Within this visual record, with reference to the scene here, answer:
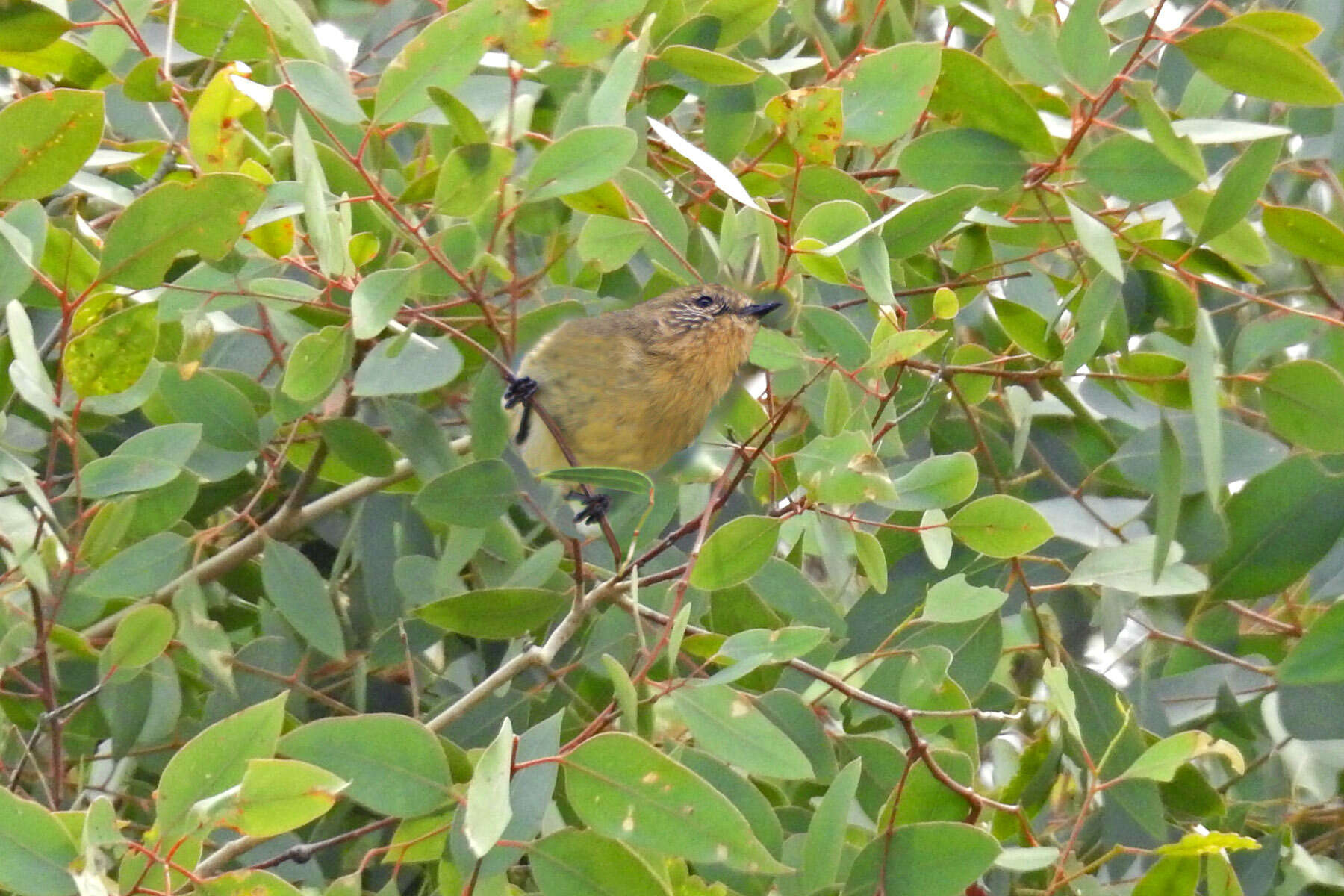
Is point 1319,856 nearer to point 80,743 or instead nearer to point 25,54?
point 80,743

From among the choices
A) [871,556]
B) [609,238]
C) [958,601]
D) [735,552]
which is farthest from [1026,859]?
[609,238]

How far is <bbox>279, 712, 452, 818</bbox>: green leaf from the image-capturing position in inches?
79.4

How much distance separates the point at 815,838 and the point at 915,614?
846mm

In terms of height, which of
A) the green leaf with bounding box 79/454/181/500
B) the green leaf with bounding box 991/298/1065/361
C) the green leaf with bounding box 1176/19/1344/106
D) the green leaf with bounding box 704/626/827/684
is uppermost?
the green leaf with bounding box 1176/19/1344/106

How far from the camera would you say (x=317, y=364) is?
2439 mm

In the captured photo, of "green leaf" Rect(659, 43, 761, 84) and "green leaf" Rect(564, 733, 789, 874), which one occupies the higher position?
"green leaf" Rect(659, 43, 761, 84)

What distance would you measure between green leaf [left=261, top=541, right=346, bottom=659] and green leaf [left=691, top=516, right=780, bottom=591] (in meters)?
0.90

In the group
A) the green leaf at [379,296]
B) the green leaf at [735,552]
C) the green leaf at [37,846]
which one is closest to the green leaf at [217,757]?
the green leaf at [37,846]

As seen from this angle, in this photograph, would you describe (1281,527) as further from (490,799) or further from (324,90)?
(324,90)

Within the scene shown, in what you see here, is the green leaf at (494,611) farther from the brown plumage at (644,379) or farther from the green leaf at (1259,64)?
the green leaf at (1259,64)

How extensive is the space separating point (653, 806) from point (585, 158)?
96cm

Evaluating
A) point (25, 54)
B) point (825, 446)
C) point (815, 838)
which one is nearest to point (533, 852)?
point (815, 838)

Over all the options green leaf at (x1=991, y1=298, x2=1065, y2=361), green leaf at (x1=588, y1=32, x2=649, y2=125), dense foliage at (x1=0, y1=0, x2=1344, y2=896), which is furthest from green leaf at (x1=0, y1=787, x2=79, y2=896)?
green leaf at (x1=991, y1=298, x2=1065, y2=361)

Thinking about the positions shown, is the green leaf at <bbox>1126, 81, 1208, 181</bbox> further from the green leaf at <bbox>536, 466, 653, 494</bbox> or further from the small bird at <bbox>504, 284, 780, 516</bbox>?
the small bird at <bbox>504, 284, 780, 516</bbox>
